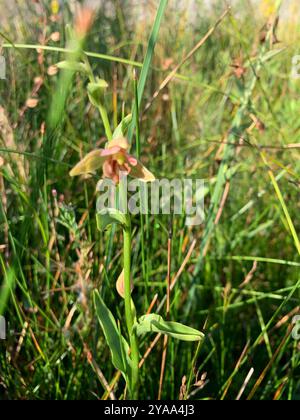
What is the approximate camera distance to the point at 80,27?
41 centimetres

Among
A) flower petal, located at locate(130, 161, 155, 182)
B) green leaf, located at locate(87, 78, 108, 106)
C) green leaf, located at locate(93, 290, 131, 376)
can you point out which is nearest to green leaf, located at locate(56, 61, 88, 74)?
green leaf, located at locate(87, 78, 108, 106)

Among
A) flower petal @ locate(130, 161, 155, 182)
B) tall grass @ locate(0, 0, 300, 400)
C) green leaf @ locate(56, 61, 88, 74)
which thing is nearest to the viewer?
green leaf @ locate(56, 61, 88, 74)

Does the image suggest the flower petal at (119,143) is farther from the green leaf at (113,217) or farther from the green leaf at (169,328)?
the green leaf at (169,328)

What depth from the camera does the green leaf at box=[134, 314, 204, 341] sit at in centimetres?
62

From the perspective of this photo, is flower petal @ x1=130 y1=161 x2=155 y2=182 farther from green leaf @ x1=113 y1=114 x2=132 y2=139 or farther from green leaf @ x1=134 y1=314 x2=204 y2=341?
green leaf @ x1=134 y1=314 x2=204 y2=341

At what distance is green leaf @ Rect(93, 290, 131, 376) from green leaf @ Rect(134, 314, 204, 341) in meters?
0.05

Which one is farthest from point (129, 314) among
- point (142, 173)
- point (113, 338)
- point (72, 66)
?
point (72, 66)

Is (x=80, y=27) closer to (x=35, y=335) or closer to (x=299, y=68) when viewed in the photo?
(x=35, y=335)

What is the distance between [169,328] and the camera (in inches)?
24.9

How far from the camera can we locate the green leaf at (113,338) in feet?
2.18

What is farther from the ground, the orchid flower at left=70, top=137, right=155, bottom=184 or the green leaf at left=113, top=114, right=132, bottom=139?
the green leaf at left=113, top=114, right=132, bottom=139

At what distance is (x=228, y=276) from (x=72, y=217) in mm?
418
